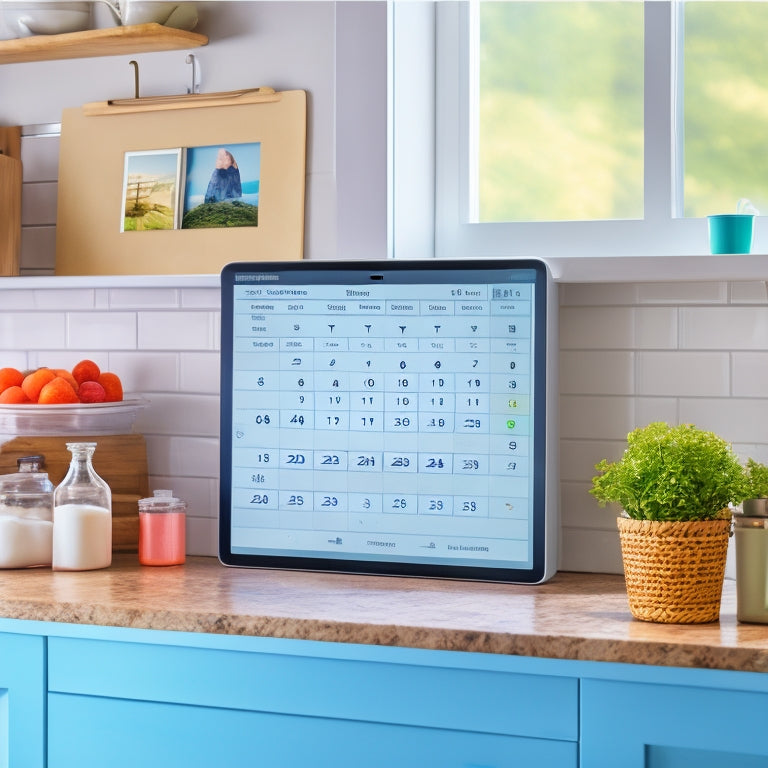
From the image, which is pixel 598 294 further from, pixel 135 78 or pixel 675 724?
pixel 135 78

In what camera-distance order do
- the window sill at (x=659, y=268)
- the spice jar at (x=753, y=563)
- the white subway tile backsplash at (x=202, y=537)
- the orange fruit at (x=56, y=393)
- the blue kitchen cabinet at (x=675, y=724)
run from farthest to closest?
the white subway tile backsplash at (x=202, y=537) < the orange fruit at (x=56, y=393) < the window sill at (x=659, y=268) < the spice jar at (x=753, y=563) < the blue kitchen cabinet at (x=675, y=724)

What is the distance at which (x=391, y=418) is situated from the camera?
1813 mm

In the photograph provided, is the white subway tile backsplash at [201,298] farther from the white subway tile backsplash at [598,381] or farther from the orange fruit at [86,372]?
the orange fruit at [86,372]

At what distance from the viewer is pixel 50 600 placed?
158 cm

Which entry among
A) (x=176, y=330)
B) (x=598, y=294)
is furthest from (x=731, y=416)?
(x=176, y=330)

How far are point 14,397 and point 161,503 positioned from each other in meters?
0.35

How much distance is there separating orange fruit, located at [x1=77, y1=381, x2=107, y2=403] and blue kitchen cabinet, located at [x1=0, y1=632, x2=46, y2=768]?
509mm

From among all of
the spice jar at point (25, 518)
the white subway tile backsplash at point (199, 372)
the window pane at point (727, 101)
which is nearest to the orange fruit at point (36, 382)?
the spice jar at point (25, 518)

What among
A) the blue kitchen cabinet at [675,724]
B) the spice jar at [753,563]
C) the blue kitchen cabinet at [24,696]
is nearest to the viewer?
the blue kitchen cabinet at [675,724]

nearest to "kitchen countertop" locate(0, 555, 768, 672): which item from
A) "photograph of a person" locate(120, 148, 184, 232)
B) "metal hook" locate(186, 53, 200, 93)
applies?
"photograph of a person" locate(120, 148, 184, 232)

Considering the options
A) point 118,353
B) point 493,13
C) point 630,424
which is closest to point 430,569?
point 630,424

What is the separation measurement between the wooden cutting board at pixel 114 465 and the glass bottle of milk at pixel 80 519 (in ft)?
0.41

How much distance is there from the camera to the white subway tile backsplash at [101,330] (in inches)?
84.4

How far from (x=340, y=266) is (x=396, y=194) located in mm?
191
